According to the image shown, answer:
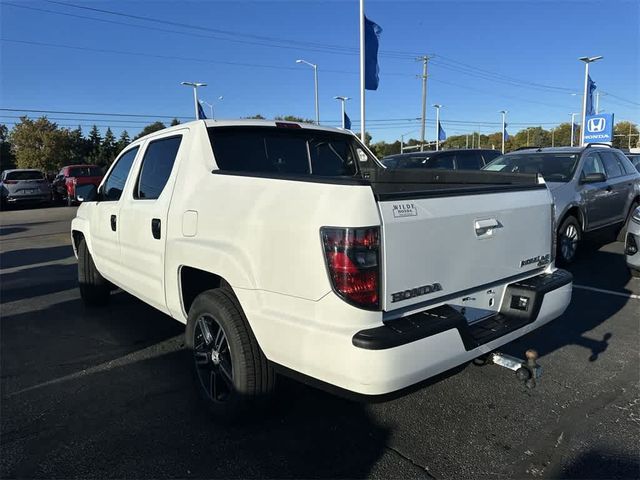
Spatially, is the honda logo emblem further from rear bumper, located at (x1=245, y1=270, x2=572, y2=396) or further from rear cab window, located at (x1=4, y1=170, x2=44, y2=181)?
rear cab window, located at (x1=4, y1=170, x2=44, y2=181)

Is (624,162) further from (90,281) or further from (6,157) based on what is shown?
(6,157)

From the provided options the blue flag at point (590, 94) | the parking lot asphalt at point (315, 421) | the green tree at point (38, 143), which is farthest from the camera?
the green tree at point (38, 143)

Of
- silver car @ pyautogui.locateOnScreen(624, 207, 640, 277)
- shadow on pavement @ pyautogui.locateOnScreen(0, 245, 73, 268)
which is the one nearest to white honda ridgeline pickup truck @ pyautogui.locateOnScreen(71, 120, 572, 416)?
silver car @ pyautogui.locateOnScreen(624, 207, 640, 277)

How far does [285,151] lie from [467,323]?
203cm

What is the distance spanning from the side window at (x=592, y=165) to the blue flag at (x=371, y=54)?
36.0 feet

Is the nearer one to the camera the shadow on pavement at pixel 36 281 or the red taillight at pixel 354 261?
the red taillight at pixel 354 261

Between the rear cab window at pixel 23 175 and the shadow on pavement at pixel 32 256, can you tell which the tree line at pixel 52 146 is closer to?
the rear cab window at pixel 23 175

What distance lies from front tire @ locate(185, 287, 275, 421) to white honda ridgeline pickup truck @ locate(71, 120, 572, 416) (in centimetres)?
1

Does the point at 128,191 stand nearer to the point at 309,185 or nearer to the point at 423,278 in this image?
the point at 309,185

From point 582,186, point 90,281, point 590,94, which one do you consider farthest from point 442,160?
point 590,94

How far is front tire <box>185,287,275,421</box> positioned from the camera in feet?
9.04

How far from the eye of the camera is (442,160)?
12.3m

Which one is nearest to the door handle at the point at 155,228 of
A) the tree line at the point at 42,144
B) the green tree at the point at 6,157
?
the tree line at the point at 42,144

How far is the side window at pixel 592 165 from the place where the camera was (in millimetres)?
7611
